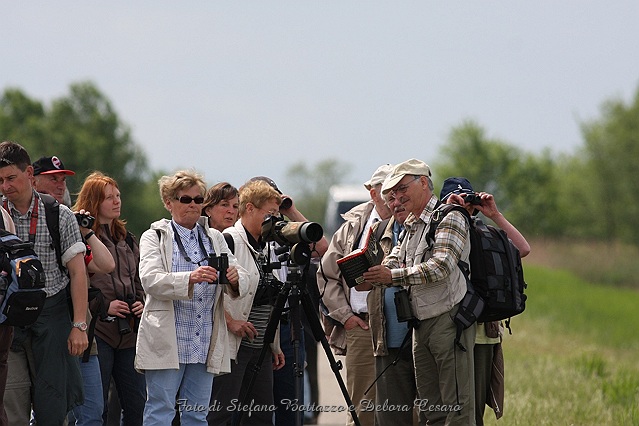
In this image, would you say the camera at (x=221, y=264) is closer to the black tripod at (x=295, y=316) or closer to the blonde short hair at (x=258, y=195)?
the black tripod at (x=295, y=316)

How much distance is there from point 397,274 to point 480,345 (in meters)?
0.91

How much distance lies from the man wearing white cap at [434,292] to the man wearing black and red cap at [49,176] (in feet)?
7.26

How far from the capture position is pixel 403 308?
278 inches

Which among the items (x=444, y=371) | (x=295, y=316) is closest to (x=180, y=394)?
(x=295, y=316)

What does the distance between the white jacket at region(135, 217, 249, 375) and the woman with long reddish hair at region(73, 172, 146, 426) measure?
860 mm

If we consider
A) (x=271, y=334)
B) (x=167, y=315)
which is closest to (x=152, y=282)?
(x=167, y=315)

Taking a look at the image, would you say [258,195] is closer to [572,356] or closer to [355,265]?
[355,265]

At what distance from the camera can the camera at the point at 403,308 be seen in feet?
23.1

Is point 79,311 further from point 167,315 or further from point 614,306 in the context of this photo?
point 614,306

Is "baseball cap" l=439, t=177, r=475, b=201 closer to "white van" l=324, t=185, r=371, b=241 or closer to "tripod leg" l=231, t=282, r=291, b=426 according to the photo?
"tripod leg" l=231, t=282, r=291, b=426

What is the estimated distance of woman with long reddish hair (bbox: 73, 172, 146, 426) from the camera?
7531 millimetres

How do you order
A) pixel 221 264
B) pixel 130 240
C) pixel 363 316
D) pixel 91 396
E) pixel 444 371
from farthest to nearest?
pixel 363 316 → pixel 130 240 → pixel 91 396 → pixel 444 371 → pixel 221 264

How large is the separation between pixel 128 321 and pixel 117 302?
15 centimetres

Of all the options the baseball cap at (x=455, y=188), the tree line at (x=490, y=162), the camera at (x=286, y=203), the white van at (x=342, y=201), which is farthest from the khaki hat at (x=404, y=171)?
the tree line at (x=490, y=162)
